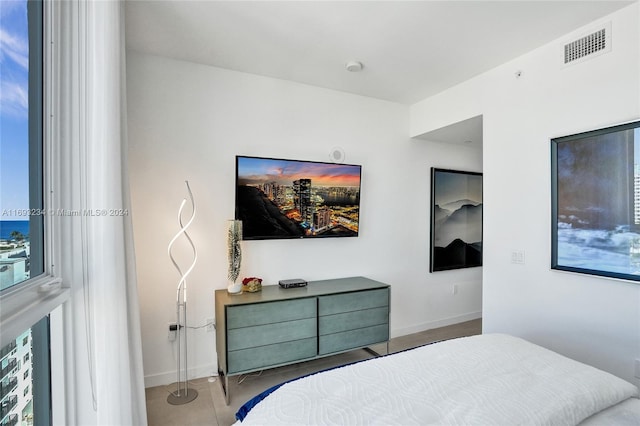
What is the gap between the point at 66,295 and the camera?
54.9 inches

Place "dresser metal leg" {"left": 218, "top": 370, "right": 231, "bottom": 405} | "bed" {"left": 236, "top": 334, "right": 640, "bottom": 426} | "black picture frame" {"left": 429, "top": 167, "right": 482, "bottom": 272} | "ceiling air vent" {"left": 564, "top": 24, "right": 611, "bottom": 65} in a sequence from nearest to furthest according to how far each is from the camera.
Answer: "bed" {"left": 236, "top": 334, "right": 640, "bottom": 426} < "ceiling air vent" {"left": 564, "top": 24, "right": 611, "bottom": 65} < "dresser metal leg" {"left": 218, "top": 370, "right": 231, "bottom": 405} < "black picture frame" {"left": 429, "top": 167, "right": 482, "bottom": 272}

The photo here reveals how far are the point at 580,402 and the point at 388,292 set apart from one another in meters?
1.87

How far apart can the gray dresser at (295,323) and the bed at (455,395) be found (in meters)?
1.08

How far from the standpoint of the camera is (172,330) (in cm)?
266

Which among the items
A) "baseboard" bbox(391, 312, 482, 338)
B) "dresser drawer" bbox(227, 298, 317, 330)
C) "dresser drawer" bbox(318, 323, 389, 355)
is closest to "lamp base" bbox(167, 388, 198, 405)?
"dresser drawer" bbox(227, 298, 317, 330)

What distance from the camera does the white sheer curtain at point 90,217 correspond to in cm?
145

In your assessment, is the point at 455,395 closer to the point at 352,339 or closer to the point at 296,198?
the point at 352,339

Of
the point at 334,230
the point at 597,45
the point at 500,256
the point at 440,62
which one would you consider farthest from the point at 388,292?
the point at 597,45

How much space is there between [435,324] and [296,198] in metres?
2.42

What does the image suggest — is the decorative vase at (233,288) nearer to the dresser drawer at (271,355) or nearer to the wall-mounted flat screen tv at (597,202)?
the dresser drawer at (271,355)

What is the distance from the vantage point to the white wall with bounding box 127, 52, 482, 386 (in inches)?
104

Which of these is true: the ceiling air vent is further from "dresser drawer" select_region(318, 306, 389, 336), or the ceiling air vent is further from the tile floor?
the tile floor

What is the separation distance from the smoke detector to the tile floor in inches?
108

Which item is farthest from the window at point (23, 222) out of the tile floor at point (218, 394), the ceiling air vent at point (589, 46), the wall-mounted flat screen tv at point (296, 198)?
the ceiling air vent at point (589, 46)
